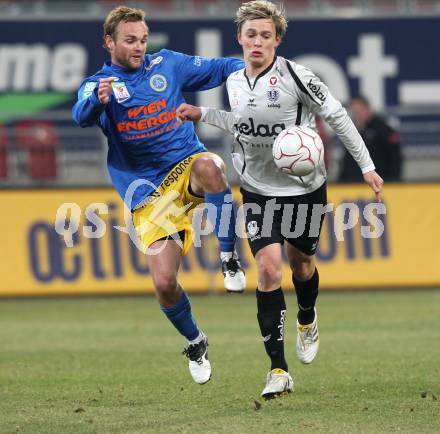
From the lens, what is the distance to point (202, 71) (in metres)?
8.38

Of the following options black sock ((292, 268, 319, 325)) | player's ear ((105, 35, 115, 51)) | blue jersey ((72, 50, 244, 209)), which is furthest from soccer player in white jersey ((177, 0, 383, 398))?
black sock ((292, 268, 319, 325))

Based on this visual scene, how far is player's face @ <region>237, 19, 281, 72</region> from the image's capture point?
24.8 feet

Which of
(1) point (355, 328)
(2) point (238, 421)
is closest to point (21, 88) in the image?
(1) point (355, 328)

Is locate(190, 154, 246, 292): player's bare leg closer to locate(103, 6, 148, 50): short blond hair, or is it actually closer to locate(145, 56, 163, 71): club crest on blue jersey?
locate(145, 56, 163, 71): club crest on blue jersey

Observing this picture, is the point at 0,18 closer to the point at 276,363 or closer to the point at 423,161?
the point at 423,161

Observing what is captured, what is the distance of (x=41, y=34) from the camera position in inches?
863

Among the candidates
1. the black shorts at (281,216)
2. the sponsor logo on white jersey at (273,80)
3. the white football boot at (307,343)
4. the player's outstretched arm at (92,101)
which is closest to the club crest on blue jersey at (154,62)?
the player's outstretched arm at (92,101)

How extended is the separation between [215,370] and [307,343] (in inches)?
38.8

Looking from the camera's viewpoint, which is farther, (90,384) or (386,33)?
→ (386,33)

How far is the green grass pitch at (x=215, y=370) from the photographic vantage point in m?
6.84

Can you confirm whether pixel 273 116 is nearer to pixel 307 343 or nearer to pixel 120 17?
pixel 120 17

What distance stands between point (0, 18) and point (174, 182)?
14.6 metres

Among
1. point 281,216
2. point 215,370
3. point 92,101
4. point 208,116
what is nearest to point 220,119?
point 208,116

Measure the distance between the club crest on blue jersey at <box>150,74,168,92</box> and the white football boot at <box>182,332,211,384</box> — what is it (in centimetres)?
185
